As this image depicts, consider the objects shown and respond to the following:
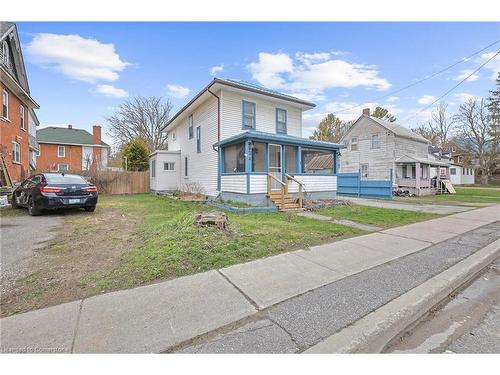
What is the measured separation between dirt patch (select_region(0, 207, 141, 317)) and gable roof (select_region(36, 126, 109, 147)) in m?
32.5

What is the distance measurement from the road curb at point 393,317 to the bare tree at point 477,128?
1860 inches

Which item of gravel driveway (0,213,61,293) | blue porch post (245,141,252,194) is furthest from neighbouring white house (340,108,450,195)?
gravel driveway (0,213,61,293)

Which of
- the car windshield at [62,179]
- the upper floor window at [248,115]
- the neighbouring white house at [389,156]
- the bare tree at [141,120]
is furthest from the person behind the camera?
the bare tree at [141,120]

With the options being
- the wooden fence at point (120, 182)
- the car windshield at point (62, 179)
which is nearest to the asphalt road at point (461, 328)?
the car windshield at point (62, 179)

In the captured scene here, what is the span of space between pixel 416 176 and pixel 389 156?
12.0 feet

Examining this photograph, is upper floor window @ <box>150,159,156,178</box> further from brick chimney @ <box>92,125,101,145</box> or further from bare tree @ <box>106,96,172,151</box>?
brick chimney @ <box>92,125,101,145</box>

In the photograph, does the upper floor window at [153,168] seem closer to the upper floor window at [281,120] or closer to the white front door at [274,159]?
the upper floor window at [281,120]

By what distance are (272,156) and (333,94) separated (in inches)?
369

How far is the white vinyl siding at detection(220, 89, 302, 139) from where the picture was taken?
12.6 metres

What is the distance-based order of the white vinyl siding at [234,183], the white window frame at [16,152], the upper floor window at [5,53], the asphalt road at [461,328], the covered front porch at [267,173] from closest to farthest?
the asphalt road at [461,328] → the covered front porch at [267,173] → the white vinyl siding at [234,183] → the upper floor window at [5,53] → the white window frame at [16,152]

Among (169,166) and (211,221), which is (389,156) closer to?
(169,166)

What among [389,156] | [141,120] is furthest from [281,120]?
[141,120]

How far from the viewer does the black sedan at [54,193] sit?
25.6 feet

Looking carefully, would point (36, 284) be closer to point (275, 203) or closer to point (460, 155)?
point (275, 203)
